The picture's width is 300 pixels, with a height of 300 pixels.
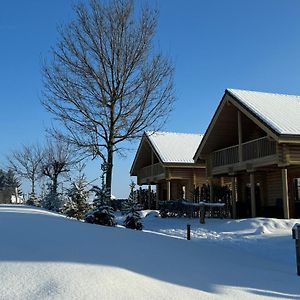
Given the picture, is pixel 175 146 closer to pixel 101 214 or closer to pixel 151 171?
pixel 151 171

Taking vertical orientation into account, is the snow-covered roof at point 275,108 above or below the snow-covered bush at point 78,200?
above

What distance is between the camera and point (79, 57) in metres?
19.9

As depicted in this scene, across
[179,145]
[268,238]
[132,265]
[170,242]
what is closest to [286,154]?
[268,238]

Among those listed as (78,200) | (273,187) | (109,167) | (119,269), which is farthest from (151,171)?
(119,269)

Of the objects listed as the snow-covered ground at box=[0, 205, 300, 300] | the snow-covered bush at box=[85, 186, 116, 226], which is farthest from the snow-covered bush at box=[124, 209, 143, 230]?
the snow-covered ground at box=[0, 205, 300, 300]

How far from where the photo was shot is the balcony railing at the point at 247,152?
21094 mm

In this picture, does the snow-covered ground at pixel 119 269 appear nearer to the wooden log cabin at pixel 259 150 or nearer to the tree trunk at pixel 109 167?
the tree trunk at pixel 109 167

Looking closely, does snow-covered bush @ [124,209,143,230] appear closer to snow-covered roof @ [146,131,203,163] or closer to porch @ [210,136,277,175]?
porch @ [210,136,277,175]

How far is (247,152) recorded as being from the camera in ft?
75.7

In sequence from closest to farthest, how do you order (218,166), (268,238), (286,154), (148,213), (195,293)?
1. (195,293)
2. (268,238)
3. (286,154)
4. (218,166)
5. (148,213)

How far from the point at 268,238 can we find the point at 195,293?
9603mm

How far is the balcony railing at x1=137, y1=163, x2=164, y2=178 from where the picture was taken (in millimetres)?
36053

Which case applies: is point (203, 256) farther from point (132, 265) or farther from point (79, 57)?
point (79, 57)

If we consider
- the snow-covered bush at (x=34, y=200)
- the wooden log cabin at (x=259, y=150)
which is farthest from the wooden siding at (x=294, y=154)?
the snow-covered bush at (x=34, y=200)
